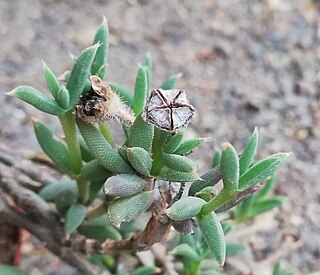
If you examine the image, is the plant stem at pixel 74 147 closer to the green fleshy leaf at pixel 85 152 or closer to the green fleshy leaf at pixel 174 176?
the green fleshy leaf at pixel 85 152

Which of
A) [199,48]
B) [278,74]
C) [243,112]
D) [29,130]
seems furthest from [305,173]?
[29,130]

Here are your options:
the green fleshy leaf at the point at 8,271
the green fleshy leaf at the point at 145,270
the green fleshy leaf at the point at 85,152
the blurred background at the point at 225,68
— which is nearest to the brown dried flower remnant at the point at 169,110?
the green fleshy leaf at the point at 85,152

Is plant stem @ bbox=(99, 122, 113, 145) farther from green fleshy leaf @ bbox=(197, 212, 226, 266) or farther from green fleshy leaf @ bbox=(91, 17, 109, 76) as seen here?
green fleshy leaf @ bbox=(197, 212, 226, 266)

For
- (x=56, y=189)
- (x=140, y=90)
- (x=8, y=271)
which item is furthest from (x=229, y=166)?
(x=8, y=271)

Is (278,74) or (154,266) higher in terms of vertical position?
(278,74)

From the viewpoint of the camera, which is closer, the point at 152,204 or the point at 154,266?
the point at 152,204

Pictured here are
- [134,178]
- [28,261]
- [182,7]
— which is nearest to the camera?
[134,178]

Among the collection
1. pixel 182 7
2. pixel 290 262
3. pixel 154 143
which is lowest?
pixel 290 262

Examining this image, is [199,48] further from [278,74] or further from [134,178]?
[134,178]
